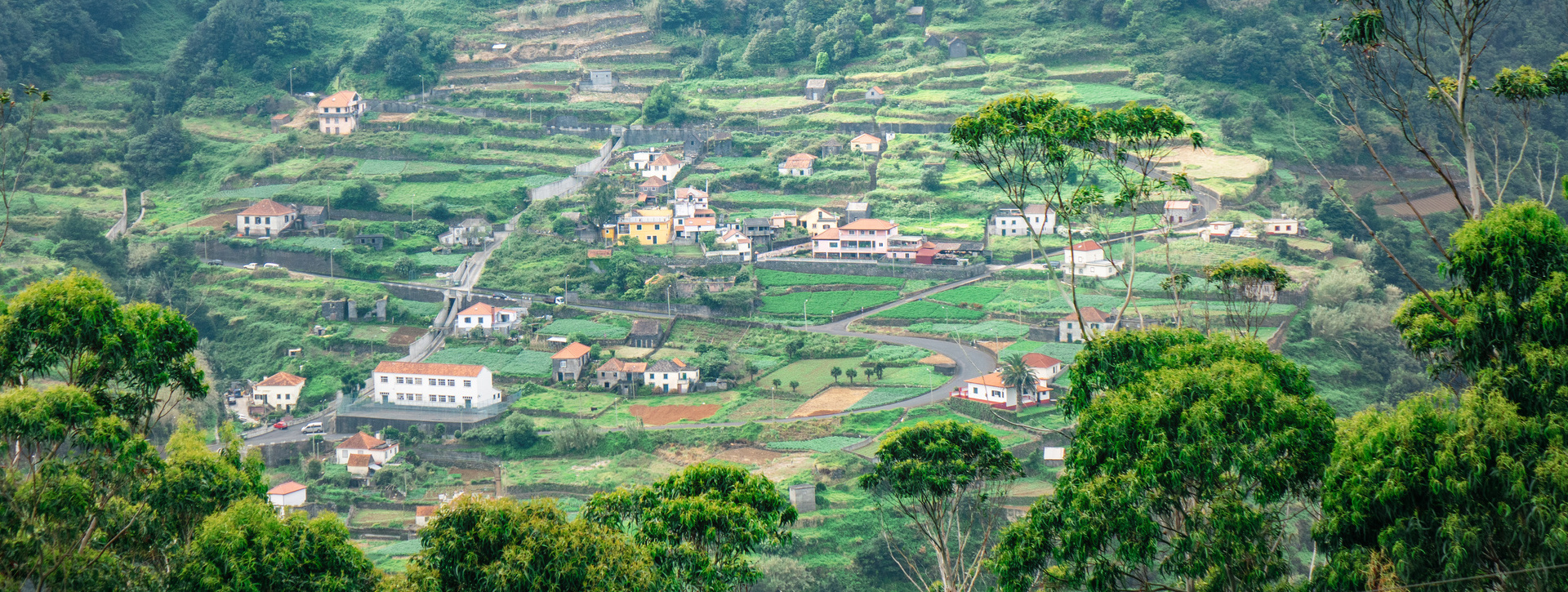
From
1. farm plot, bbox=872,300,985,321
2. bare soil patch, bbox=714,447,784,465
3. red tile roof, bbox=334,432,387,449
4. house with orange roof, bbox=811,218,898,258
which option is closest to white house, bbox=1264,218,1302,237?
farm plot, bbox=872,300,985,321

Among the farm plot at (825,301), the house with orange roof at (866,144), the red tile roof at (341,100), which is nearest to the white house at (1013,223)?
the farm plot at (825,301)

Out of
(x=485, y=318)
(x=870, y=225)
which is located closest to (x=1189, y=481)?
(x=485, y=318)

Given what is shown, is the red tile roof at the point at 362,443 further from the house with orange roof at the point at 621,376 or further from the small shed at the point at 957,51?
the small shed at the point at 957,51

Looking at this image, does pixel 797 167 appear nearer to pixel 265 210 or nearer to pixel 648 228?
pixel 648 228

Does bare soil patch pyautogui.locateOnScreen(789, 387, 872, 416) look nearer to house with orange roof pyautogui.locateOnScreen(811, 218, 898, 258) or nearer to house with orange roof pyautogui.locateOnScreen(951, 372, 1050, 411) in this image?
house with orange roof pyautogui.locateOnScreen(951, 372, 1050, 411)

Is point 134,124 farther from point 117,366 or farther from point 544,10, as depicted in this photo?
point 117,366

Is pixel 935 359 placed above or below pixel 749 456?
above

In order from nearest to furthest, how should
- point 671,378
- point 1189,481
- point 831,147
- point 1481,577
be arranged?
point 1481,577, point 1189,481, point 671,378, point 831,147
